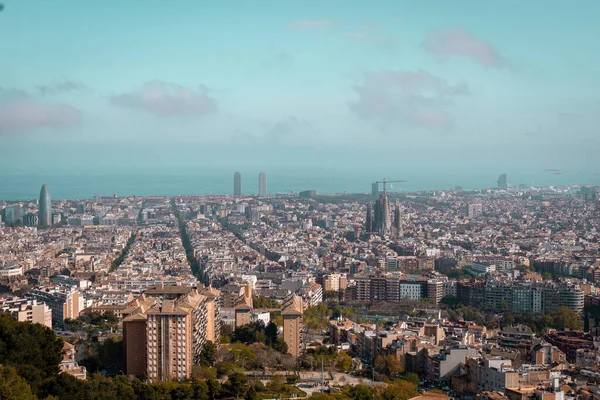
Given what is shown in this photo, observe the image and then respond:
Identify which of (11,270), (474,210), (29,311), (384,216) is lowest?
(11,270)

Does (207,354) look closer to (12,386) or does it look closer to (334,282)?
(12,386)

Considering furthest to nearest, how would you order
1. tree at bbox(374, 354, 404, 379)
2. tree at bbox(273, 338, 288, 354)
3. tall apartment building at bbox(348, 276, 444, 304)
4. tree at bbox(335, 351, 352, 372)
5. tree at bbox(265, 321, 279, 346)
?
tall apartment building at bbox(348, 276, 444, 304), tree at bbox(265, 321, 279, 346), tree at bbox(273, 338, 288, 354), tree at bbox(335, 351, 352, 372), tree at bbox(374, 354, 404, 379)

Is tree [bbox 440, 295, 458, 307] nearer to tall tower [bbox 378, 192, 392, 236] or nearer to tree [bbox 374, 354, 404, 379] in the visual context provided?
tree [bbox 374, 354, 404, 379]

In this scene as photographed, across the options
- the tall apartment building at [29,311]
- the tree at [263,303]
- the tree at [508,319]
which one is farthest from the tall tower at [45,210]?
the tree at [508,319]

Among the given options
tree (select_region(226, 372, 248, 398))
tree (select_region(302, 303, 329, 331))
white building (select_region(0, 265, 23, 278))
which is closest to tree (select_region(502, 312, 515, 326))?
tree (select_region(302, 303, 329, 331))

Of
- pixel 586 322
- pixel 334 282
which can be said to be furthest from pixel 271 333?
pixel 334 282

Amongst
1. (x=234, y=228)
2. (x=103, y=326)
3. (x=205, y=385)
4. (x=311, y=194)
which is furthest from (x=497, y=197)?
(x=205, y=385)
